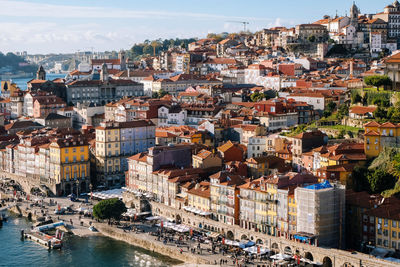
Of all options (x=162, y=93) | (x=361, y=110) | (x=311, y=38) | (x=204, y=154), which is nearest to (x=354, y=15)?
(x=311, y=38)

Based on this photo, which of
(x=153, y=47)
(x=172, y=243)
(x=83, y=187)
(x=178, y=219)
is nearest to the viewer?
(x=172, y=243)

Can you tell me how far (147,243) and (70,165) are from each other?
15710 millimetres

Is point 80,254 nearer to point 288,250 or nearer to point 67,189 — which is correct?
point 288,250

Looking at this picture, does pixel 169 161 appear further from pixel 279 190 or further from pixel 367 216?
pixel 367 216

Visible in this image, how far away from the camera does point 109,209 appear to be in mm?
43062

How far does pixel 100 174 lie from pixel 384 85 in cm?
2375

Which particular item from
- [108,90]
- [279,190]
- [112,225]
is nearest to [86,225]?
[112,225]

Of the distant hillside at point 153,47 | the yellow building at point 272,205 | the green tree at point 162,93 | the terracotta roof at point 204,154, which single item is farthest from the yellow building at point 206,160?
the distant hillside at point 153,47

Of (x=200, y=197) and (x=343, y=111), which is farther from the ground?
(x=343, y=111)

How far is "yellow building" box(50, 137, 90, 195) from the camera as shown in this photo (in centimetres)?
5272

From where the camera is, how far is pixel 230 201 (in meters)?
40.1

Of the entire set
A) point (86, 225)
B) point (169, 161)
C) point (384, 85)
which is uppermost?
point (384, 85)

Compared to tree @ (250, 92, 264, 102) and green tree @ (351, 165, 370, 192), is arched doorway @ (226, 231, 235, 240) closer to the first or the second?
green tree @ (351, 165, 370, 192)

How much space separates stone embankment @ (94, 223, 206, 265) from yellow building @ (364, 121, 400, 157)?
13.9m
